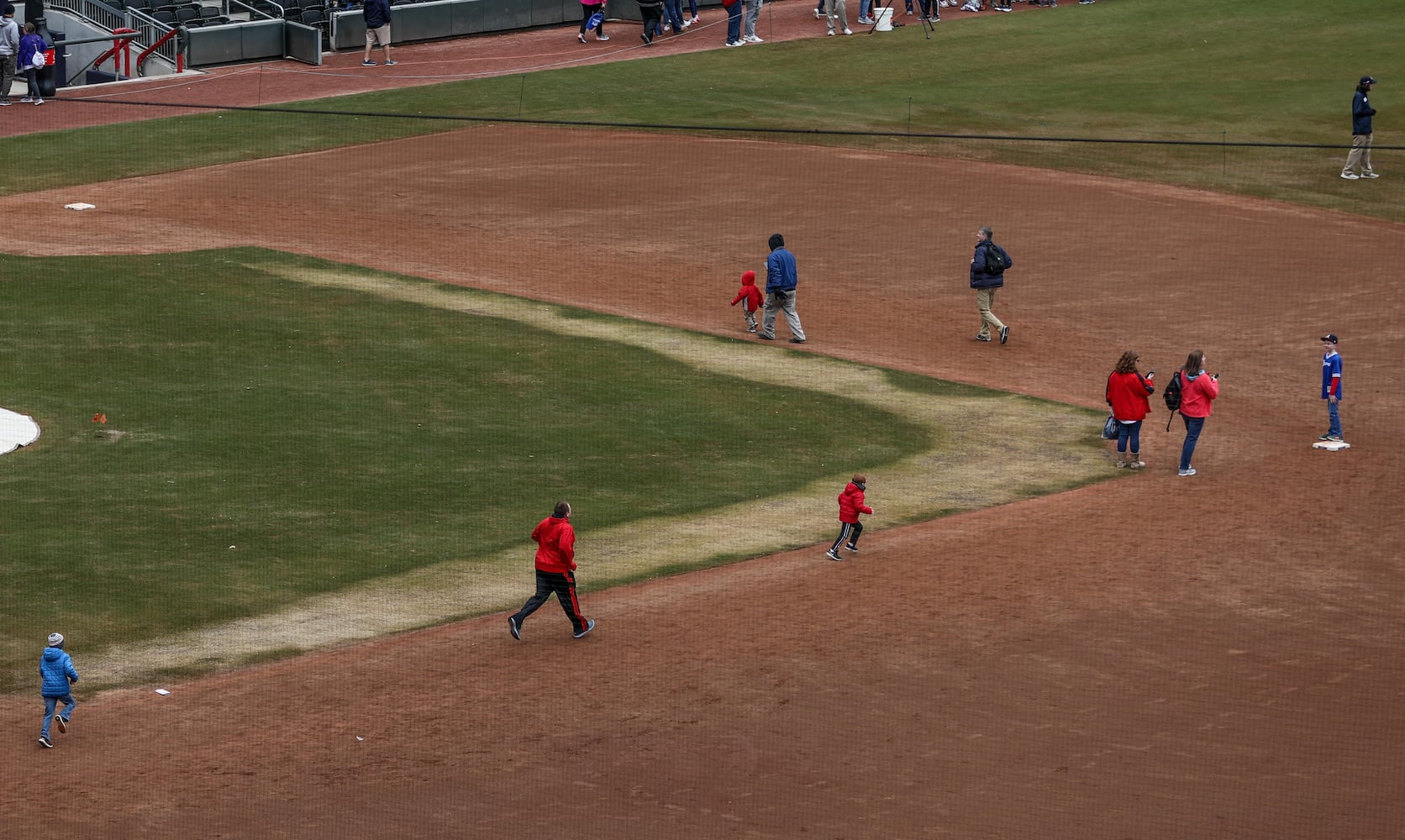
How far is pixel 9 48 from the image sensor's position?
4288cm

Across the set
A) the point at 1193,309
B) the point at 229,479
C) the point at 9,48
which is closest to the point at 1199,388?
the point at 1193,309

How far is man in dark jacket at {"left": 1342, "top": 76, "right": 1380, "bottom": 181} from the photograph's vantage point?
36.5 m

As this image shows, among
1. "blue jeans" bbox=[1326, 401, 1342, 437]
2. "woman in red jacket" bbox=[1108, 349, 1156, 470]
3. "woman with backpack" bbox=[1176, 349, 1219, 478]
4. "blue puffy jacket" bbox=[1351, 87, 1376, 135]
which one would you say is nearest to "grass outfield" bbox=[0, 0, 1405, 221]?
"blue puffy jacket" bbox=[1351, 87, 1376, 135]

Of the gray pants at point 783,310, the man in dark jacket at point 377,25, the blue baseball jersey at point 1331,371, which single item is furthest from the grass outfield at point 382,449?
the man in dark jacket at point 377,25

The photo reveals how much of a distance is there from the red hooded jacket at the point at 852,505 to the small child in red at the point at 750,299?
10.5 metres

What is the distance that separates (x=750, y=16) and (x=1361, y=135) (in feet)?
66.1

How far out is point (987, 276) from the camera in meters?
27.8

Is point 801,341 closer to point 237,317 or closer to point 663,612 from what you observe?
point 237,317

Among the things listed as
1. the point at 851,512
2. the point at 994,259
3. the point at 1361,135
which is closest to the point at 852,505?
the point at 851,512

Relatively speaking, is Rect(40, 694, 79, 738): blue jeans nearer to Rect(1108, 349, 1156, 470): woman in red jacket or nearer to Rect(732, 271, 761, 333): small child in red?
Rect(1108, 349, 1156, 470): woman in red jacket

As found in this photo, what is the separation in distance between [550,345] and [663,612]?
35.9 ft

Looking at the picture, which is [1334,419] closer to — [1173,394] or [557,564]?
[1173,394]

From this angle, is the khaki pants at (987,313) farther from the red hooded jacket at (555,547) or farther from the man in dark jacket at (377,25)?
the man in dark jacket at (377,25)

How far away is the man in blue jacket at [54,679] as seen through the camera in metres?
14.2
